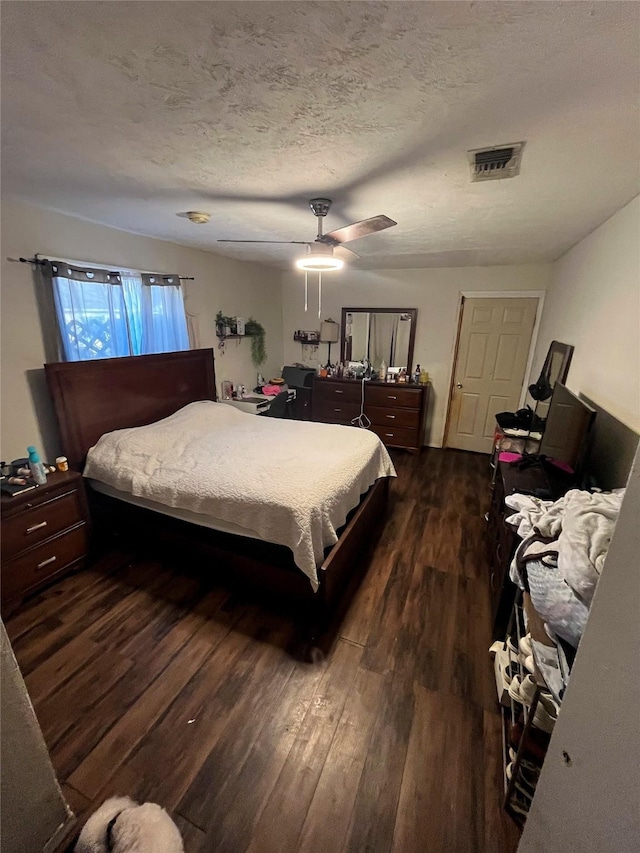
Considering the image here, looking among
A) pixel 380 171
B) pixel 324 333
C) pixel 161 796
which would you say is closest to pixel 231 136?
pixel 380 171

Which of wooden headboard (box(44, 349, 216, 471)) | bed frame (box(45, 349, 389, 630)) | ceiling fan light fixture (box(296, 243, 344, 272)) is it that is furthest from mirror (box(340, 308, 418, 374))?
ceiling fan light fixture (box(296, 243, 344, 272))

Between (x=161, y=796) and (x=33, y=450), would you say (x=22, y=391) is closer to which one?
(x=33, y=450)

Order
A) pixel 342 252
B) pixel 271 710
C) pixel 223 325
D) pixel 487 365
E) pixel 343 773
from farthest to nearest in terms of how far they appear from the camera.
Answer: pixel 487 365, pixel 223 325, pixel 342 252, pixel 271 710, pixel 343 773

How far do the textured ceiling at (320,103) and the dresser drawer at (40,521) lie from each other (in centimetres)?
179

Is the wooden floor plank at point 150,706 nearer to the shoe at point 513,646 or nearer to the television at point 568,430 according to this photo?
the shoe at point 513,646

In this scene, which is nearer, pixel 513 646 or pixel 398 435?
pixel 513 646

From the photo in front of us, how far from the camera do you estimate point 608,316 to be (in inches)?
75.3

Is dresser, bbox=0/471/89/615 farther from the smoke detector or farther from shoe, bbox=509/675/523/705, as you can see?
shoe, bbox=509/675/523/705

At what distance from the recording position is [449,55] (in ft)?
2.87

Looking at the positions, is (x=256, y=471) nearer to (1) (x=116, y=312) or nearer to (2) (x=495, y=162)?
(1) (x=116, y=312)

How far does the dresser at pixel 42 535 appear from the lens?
1931mm

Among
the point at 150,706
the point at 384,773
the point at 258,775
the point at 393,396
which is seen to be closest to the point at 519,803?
the point at 384,773

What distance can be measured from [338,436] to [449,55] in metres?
2.27

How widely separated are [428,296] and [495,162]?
118 inches
